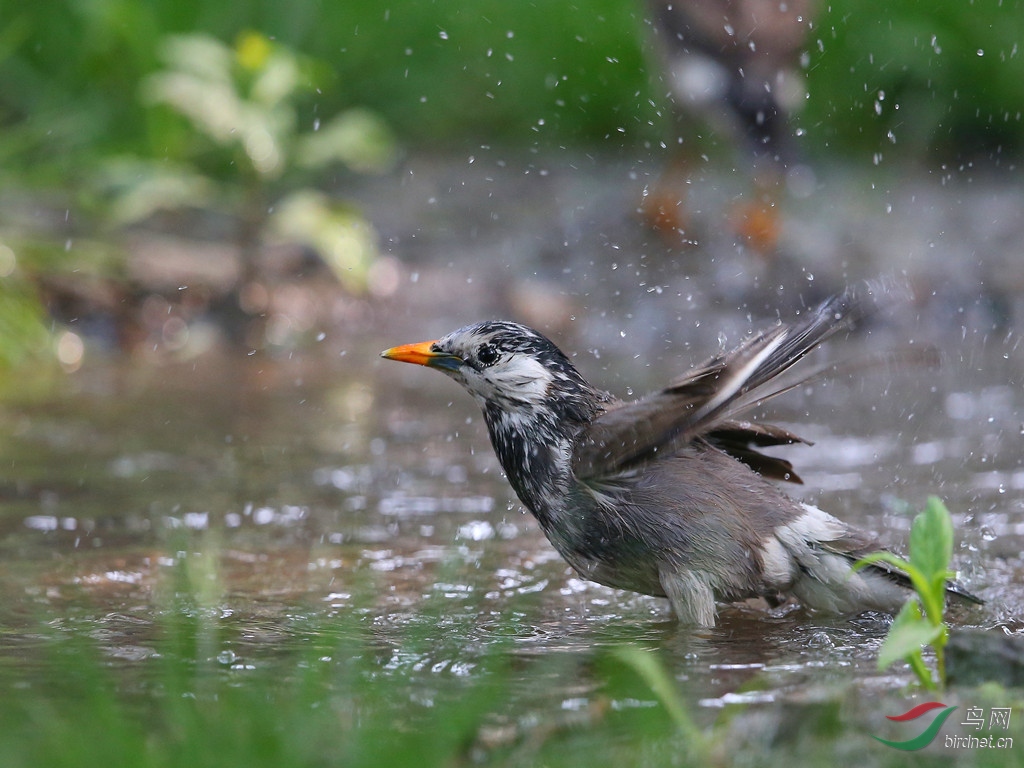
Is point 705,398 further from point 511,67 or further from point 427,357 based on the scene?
point 511,67

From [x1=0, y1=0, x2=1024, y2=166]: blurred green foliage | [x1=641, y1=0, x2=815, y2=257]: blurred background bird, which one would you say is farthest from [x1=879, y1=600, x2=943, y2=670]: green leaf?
[x1=0, y1=0, x2=1024, y2=166]: blurred green foliage

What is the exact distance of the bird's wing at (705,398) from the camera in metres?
3.50

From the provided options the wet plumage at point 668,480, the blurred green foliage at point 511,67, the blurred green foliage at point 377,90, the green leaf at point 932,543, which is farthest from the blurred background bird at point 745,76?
the green leaf at point 932,543

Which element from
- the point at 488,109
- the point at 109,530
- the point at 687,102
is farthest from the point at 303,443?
the point at 488,109

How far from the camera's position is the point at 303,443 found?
6324mm

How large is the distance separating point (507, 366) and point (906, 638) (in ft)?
5.61

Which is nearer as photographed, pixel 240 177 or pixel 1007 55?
pixel 240 177

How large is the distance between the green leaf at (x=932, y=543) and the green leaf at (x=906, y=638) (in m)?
0.15

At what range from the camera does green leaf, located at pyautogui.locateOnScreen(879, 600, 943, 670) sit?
103 inches

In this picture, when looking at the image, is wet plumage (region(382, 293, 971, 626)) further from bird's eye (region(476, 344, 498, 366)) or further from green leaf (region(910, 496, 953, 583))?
green leaf (region(910, 496, 953, 583))

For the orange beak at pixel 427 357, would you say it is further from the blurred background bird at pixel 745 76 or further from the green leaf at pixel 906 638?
the blurred background bird at pixel 745 76

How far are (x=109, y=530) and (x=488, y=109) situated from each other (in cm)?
772

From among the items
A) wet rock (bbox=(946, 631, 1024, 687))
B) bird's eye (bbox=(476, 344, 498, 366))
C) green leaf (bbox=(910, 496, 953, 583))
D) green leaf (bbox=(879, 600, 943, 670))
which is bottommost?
wet rock (bbox=(946, 631, 1024, 687))

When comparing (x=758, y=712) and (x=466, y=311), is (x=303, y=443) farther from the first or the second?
(x=758, y=712)
